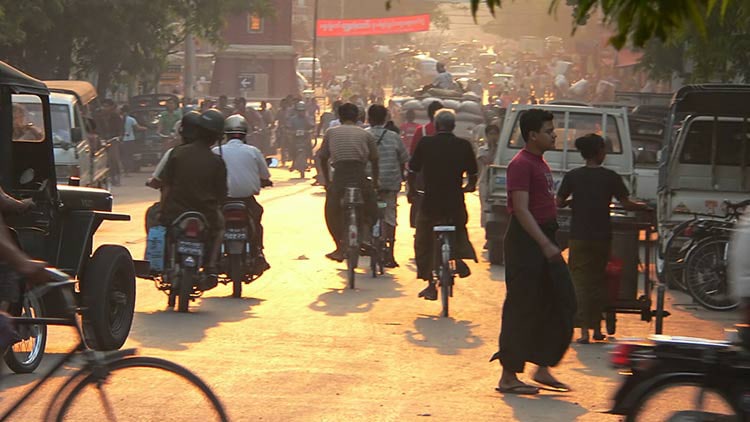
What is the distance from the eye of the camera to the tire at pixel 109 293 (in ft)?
29.7

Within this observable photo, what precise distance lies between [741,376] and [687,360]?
0.74ft

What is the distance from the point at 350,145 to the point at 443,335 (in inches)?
128

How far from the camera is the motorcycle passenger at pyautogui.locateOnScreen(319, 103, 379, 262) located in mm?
13539

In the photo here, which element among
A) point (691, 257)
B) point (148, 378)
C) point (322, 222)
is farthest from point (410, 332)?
point (322, 222)

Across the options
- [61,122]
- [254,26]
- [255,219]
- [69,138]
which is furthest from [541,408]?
[254,26]

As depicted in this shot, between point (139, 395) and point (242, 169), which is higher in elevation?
point (242, 169)

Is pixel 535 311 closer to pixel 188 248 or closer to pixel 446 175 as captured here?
pixel 446 175

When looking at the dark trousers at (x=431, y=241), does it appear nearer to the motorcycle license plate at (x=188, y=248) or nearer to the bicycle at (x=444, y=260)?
the bicycle at (x=444, y=260)

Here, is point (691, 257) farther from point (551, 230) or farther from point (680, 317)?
point (551, 230)

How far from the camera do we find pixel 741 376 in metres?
5.60

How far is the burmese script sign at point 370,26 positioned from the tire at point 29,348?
258ft

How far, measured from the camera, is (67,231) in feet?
30.7

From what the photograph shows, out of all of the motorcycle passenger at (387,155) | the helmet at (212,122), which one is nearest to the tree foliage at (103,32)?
the motorcycle passenger at (387,155)

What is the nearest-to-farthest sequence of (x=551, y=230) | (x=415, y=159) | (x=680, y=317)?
(x=551, y=230), (x=415, y=159), (x=680, y=317)
